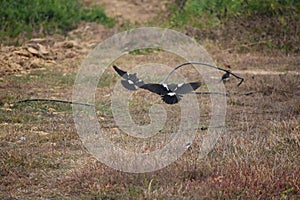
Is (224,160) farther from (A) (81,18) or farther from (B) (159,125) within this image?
(A) (81,18)

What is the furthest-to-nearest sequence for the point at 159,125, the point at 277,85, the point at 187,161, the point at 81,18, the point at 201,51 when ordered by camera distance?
the point at 81,18 < the point at 201,51 < the point at 277,85 < the point at 159,125 < the point at 187,161

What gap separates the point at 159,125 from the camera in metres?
6.23

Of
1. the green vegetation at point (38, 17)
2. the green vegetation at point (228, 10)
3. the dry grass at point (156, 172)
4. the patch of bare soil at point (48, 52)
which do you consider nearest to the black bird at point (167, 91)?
the dry grass at point (156, 172)

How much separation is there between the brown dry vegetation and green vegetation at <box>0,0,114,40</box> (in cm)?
279

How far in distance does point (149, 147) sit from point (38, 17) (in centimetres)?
840

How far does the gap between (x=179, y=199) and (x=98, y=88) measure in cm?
444

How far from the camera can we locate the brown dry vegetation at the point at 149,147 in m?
4.13

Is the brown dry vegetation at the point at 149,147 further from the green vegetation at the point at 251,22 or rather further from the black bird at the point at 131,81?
the green vegetation at the point at 251,22

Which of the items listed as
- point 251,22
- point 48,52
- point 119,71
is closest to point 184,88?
point 119,71

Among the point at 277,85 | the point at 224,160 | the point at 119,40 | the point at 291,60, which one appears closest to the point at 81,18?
the point at 119,40

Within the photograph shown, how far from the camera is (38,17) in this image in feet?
41.7

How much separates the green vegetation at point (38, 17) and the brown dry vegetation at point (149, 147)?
2.79 meters

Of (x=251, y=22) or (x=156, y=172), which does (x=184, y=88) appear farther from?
(x=251, y=22)

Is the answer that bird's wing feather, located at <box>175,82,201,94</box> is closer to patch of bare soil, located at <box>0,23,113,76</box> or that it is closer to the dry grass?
the dry grass
